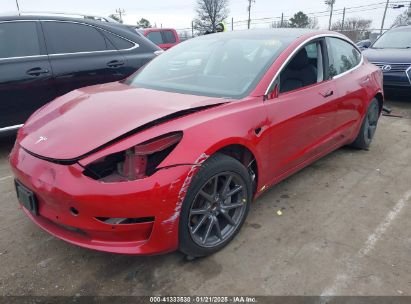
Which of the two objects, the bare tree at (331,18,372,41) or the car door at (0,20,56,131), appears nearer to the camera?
the car door at (0,20,56,131)

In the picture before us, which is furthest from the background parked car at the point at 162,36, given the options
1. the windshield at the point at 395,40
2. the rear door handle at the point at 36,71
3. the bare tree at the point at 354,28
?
the bare tree at the point at 354,28

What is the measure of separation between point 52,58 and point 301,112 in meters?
3.12

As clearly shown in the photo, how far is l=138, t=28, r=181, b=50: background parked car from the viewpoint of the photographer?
12.3 metres

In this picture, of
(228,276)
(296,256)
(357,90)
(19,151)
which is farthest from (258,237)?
(357,90)

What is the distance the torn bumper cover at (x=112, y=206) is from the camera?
6.49 ft

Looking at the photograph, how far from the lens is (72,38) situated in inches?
185

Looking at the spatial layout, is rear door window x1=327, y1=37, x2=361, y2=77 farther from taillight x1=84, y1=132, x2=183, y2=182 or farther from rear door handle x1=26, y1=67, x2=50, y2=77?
rear door handle x1=26, y1=67, x2=50, y2=77

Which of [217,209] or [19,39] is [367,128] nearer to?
[217,209]

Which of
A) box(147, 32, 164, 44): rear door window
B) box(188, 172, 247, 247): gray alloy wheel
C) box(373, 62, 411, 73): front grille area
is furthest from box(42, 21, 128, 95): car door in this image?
box(147, 32, 164, 44): rear door window

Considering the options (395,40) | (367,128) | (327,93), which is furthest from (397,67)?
(327,93)

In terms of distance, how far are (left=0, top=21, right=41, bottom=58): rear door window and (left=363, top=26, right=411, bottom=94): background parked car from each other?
6084mm

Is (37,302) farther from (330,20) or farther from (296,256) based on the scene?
(330,20)

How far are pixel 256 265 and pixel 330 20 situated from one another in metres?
29.6

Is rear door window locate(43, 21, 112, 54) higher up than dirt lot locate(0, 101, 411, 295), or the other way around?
rear door window locate(43, 21, 112, 54)
